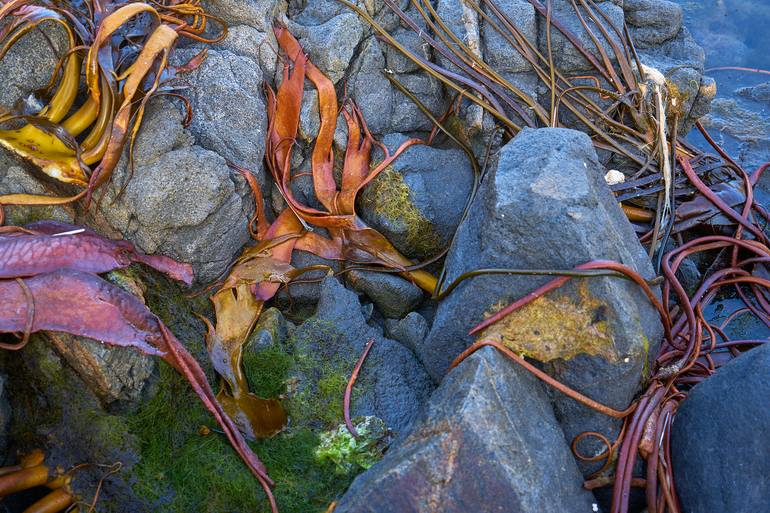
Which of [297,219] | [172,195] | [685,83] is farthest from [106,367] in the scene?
[685,83]

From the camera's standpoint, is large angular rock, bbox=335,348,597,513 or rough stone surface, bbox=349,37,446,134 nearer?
large angular rock, bbox=335,348,597,513

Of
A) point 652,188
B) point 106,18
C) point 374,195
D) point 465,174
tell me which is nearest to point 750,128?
point 652,188

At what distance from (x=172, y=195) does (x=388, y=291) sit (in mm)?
1023

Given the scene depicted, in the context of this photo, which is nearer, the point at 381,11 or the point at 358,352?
the point at 358,352

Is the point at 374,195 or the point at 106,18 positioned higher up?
the point at 106,18

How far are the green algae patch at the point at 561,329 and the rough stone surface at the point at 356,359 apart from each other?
55 centimetres

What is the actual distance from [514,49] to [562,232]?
5.36 ft

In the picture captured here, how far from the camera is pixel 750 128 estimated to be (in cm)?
463

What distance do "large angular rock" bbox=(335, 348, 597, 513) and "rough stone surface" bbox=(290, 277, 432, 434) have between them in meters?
0.55

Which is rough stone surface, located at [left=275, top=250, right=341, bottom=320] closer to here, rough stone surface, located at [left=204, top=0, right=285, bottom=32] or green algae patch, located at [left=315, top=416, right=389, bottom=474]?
green algae patch, located at [left=315, top=416, right=389, bottom=474]

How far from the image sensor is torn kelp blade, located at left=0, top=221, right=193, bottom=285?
2.47 m

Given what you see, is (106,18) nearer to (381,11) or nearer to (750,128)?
(381,11)

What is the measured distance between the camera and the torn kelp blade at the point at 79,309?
94.3 inches

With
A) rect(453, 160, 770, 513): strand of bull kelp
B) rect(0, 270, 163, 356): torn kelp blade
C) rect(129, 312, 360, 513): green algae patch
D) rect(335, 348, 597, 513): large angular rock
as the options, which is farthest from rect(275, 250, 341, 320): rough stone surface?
rect(335, 348, 597, 513): large angular rock
